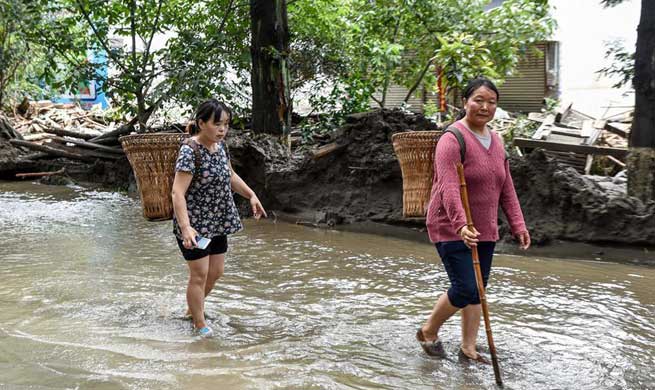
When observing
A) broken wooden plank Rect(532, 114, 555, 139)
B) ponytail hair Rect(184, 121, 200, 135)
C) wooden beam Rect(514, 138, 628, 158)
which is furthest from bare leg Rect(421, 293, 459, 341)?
broken wooden plank Rect(532, 114, 555, 139)

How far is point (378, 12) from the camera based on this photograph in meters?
12.5

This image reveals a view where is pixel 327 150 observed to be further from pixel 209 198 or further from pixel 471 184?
pixel 471 184

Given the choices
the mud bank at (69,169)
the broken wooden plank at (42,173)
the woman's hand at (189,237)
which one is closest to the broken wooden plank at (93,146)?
the mud bank at (69,169)

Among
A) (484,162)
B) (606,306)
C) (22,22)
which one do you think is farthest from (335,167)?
(22,22)

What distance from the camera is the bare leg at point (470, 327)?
4.19 meters

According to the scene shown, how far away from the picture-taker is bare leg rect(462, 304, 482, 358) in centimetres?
419

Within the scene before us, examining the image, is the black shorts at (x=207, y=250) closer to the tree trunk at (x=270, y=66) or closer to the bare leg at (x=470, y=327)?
the bare leg at (x=470, y=327)

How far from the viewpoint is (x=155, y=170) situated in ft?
16.7

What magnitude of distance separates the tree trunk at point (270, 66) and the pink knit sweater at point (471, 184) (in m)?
7.09

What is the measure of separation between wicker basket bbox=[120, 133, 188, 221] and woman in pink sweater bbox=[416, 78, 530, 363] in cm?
204

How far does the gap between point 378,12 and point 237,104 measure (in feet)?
10.2

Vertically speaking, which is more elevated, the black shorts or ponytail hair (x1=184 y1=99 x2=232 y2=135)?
ponytail hair (x1=184 y1=99 x2=232 y2=135)

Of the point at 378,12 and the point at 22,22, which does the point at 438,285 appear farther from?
the point at 22,22

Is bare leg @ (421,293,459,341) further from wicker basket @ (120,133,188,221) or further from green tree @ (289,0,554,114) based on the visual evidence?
green tree @ (289,0,554,114)
